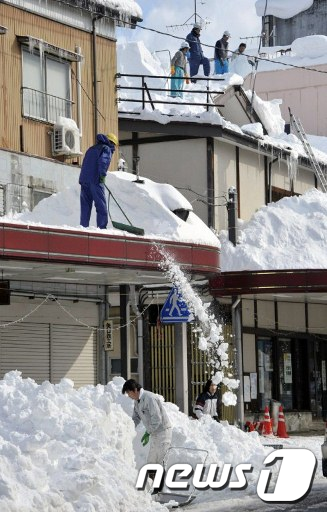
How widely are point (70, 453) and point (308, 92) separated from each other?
3279 cm

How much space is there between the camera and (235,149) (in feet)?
110

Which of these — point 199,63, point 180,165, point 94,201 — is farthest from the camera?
point 199,63

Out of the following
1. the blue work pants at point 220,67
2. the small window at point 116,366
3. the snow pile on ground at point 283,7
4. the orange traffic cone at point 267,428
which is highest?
the snow pile on ground at point 283,7

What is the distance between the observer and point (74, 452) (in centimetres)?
1512

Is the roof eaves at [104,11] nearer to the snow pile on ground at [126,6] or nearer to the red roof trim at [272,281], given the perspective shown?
the snow pile on ground at [126,6]

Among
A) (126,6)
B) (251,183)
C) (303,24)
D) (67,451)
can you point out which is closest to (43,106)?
(126,6)

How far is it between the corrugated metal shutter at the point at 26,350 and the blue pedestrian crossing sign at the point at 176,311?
252 cm

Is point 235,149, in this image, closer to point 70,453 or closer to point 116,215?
point 116,215

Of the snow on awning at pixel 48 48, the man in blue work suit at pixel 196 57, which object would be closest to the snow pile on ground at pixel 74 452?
the snow on awning at pixel 48 48

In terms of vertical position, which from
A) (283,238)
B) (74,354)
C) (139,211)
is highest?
(139,211)

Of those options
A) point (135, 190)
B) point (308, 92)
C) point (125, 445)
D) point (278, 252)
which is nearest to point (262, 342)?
point (278, 252)

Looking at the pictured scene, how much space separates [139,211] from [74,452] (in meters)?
10.8

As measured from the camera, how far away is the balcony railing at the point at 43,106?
2456 cm

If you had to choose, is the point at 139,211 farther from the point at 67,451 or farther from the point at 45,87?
the point at 67,451
